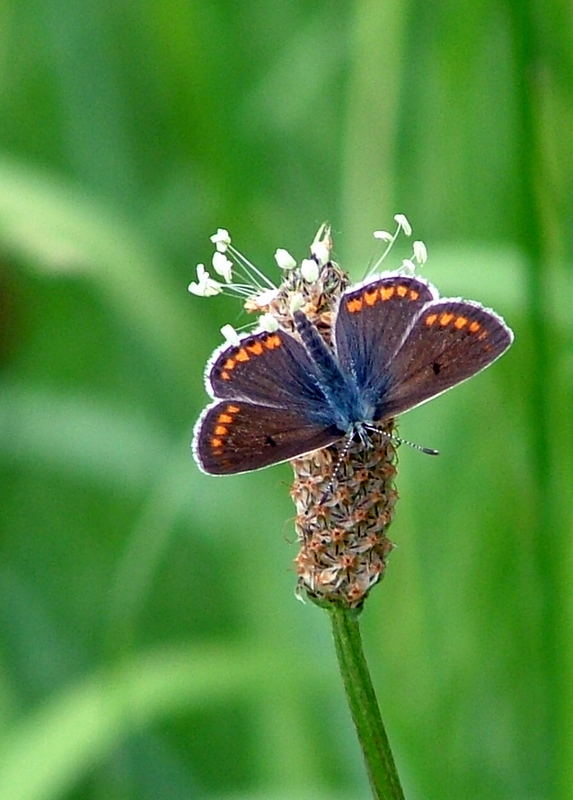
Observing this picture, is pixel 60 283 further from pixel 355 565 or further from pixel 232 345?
pixel 355 565

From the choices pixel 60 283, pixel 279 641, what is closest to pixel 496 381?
pixel 279 641

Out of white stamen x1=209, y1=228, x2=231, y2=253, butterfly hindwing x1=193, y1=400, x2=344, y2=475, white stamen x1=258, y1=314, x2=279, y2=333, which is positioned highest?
white stamen x1=209, y1=228, x2=231, y2=253

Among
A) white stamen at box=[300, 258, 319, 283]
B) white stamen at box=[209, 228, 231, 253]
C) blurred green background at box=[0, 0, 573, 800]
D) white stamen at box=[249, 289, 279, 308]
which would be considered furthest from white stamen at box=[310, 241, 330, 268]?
blurred green background at box=[0, 0, 573, 800]

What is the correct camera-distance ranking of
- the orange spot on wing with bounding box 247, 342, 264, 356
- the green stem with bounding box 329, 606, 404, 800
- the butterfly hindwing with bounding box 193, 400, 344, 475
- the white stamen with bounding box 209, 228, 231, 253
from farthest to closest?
1. the white stamen with bounding box 209, 228, 231, 253
2. the orange spot on wing with bounding box 247, 342, 264, 356
3. the butterfly hindwing with bounding box 193, 400, 344, 475
4. the green stem with bounding box 329, 606, 404, 800

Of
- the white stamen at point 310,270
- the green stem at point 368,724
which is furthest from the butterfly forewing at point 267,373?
the green stem at point 368,724

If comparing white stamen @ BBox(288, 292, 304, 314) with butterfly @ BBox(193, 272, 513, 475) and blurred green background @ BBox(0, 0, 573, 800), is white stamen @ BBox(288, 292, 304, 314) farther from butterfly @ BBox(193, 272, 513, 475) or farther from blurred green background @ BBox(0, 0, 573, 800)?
blurred green background @ BBox(0, 0, 573, 800)

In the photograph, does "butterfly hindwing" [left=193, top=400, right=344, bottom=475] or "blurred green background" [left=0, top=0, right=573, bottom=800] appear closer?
"butterfly hindwing" [left=193, top=400, right=344, bottom=475]

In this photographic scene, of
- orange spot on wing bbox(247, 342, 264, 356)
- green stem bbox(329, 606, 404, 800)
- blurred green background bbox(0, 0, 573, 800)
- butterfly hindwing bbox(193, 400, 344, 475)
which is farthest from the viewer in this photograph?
blurred green background bbox(0, 0, 573, 800)
